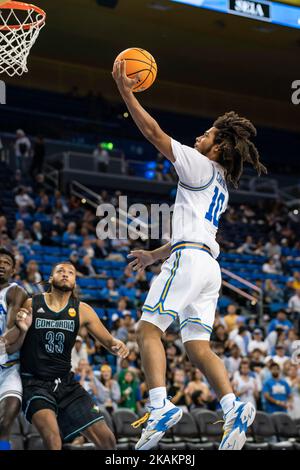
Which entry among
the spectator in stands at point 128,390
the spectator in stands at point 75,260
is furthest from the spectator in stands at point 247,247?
the spectator in stands at point 128,390

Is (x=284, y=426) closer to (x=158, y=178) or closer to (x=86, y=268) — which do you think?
(x=86, y=268)

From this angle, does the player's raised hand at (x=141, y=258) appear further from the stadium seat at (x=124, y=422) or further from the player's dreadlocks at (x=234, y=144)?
the stadium seat at (x=124, y=422)

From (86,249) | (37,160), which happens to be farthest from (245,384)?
(37,160)

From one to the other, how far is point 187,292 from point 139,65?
1697 millimetres

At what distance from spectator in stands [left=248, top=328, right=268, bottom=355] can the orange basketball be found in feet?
27.4

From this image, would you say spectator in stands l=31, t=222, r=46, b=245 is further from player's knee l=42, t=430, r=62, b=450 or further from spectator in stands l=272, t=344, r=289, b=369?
player's knee l=42, t=430, r=62, b=450

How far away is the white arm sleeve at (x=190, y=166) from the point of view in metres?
5.55

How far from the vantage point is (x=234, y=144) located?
5.90 metres

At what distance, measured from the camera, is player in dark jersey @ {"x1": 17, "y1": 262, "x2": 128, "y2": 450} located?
21.7 feet

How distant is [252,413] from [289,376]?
8.18 meters

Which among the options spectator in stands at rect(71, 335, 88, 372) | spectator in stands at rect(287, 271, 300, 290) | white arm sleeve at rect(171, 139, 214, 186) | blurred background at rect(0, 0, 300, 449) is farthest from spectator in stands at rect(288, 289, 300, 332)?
white arm sleeve at rect(171, 139, 214, 186)

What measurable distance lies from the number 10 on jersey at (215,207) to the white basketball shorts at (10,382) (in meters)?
2.17

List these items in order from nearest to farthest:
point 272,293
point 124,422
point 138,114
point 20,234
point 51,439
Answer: point 138,114 < point 51,439 < point 124,422 < point 20,234 < point 272,293
